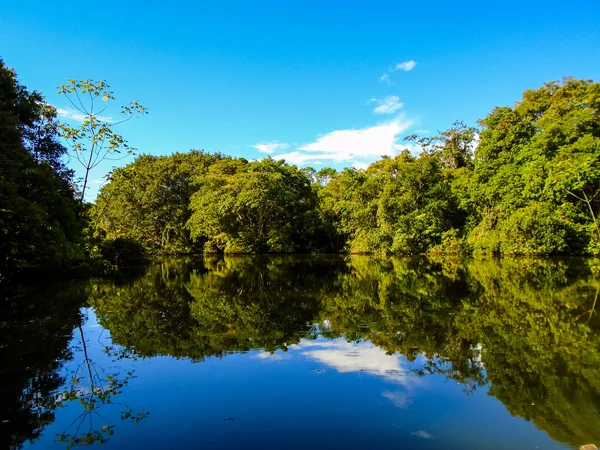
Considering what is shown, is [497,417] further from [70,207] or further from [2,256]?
[70,207]

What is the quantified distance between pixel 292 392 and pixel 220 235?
38.9m

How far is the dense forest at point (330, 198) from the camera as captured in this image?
18.5 meters

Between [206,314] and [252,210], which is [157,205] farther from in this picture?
[206,314]

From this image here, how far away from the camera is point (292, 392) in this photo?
532 centimetres

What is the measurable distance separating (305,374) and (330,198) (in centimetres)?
4107

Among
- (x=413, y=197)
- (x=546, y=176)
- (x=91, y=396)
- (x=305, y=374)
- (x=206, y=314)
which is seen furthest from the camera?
(x=413, y=197)

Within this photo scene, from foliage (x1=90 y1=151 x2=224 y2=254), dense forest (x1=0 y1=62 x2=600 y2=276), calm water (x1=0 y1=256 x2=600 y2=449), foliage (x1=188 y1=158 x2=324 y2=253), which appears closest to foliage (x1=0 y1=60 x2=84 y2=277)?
dense forest (x1=0 y1=62 x2=600 y2=276)

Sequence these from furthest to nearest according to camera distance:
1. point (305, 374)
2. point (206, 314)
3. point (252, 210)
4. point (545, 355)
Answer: point (252, 210) < point (206, 314) < point (545, 355) < point (305, 374)

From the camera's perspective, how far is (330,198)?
46594 mm

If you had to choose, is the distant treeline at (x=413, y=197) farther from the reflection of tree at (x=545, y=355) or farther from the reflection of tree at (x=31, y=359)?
the reflection of tree at (x=545, y=355)

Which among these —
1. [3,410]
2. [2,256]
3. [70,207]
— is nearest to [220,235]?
[70,207]

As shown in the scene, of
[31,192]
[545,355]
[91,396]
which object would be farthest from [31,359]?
[31,192]

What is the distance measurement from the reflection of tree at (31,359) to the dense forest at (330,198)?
5.18 meters

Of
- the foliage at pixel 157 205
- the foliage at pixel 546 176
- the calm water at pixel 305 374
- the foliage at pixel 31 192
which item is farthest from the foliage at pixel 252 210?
the calm water at pixel 305 374
